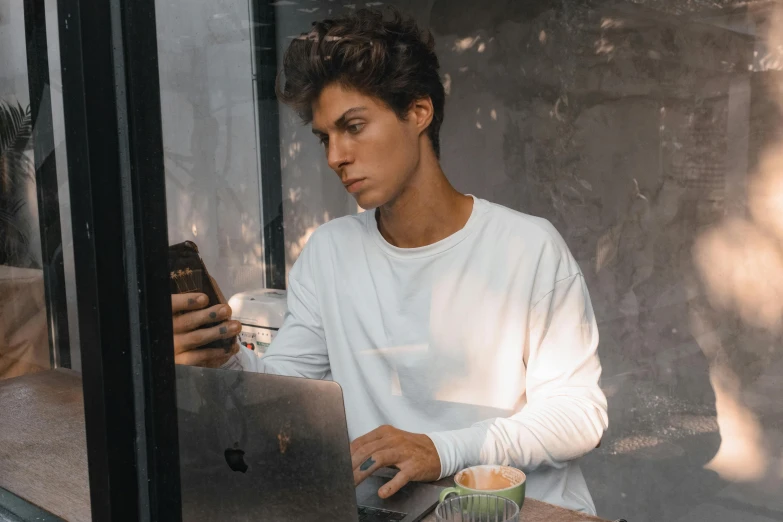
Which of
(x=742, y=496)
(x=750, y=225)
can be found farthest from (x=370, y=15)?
(x=742, y=496)

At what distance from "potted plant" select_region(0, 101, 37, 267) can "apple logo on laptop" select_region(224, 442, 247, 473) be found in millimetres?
566

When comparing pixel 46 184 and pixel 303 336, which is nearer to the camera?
pixel 46 184

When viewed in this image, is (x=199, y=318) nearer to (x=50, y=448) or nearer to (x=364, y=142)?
(x=50, y=448)

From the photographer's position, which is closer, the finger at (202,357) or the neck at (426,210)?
the finger at (202,357)

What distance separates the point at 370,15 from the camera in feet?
4.31

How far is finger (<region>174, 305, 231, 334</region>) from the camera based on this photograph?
73 cm

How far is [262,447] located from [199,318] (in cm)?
15

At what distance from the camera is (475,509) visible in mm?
722

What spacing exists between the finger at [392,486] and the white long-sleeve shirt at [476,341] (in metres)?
0.21

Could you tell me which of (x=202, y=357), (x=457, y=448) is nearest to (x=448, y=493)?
(x=457, y=448)

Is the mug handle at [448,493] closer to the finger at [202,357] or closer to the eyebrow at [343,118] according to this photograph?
the finger at [202,357]

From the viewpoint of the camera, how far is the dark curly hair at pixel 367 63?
3.81 feet

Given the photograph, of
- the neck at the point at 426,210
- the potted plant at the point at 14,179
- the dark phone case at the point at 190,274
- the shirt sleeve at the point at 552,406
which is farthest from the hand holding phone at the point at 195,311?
the neck at the point at 426,210

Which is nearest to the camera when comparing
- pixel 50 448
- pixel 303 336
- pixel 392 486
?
pixel 392 486
